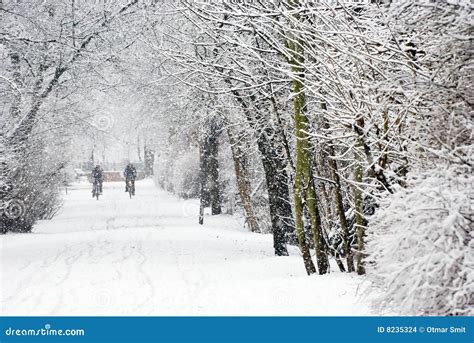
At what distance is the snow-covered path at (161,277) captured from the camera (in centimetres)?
686

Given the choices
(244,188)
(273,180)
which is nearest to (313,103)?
(273,180)

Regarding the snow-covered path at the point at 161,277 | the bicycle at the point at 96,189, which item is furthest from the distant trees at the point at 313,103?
the bicycle at the point at 96,189

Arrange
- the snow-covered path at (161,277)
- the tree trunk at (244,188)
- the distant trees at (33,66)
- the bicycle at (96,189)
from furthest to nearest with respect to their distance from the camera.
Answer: the bicycle at (96,189)
the tree trunk at (244,188)
the distant trees at (33,66)
the snow-covered path at (161,277)

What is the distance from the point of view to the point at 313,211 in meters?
9.04

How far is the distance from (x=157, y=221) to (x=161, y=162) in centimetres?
1948

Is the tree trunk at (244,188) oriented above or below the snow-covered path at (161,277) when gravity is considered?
above

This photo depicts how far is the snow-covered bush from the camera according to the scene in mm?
4047

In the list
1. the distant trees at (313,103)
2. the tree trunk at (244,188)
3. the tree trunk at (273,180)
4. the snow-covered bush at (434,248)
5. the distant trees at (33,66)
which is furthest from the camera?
the tree trunk at (244,188)

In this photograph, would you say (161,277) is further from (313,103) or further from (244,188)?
(244,188)

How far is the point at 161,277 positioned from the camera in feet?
30.6

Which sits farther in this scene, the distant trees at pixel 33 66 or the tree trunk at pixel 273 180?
the distant trees at pixel 33 66

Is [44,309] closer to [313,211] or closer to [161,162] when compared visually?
[313,211]

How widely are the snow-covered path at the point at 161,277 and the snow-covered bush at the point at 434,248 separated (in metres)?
1.09

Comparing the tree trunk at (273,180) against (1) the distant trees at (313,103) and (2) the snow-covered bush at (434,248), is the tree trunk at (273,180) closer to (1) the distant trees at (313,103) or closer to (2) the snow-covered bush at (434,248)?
(1) the distant trees at (313,103)
